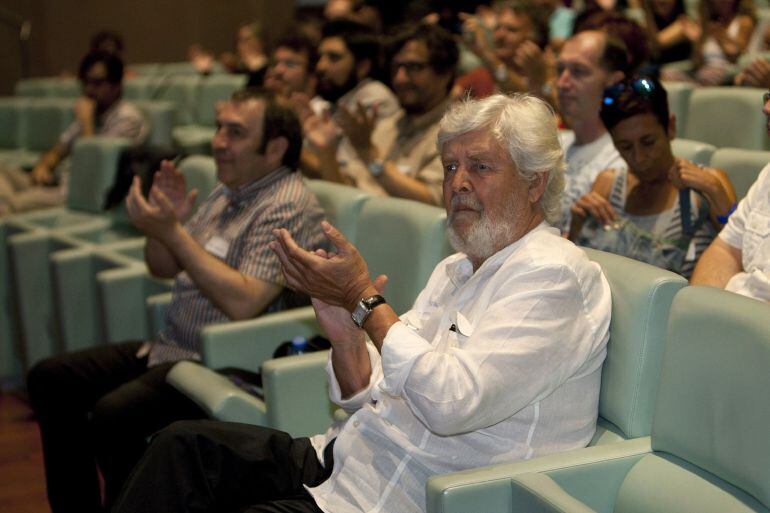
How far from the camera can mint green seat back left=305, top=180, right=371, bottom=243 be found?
8.91 ft

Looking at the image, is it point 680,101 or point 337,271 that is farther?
point 680,101

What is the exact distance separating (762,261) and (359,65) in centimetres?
272

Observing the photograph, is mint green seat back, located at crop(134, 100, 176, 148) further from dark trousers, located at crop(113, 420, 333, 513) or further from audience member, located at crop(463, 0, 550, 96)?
dark trousers, located at crop(113, 420, 333, 513)

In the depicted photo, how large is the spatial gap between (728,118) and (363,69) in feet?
6.03

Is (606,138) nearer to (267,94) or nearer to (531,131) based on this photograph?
(267,94)

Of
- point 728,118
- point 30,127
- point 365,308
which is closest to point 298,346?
point 365,308

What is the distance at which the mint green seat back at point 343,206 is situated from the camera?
2715 millimetres

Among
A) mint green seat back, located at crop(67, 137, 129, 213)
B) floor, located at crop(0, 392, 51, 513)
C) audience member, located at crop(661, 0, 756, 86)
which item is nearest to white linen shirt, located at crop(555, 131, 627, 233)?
audience member, located at crop(661, 0, 756, 86)

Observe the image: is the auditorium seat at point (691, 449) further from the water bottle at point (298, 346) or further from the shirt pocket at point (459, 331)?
the water bottle at point (298, 346)

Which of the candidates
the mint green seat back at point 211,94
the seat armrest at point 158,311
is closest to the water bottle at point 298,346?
the seat armrest at point 158,311

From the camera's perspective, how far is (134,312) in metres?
3.38

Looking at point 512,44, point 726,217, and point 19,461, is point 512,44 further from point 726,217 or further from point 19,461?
point 19,461

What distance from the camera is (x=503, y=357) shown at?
1.59m

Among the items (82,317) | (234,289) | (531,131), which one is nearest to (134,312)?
(82,317)
